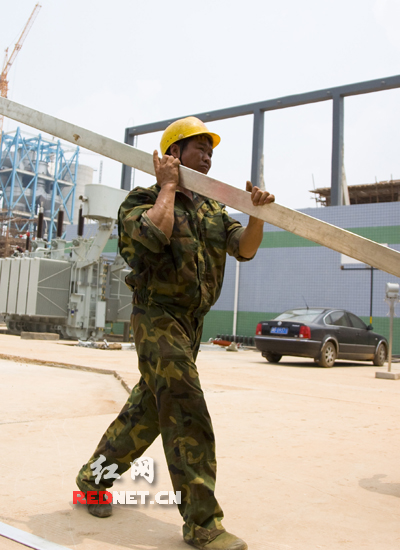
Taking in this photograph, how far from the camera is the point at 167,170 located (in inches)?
89.4

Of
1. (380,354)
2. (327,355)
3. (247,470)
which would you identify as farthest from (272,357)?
(247,470)

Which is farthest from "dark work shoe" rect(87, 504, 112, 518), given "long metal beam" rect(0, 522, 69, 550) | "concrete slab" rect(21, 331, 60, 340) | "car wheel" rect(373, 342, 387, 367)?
"concrete slab" rect(21, 331, 60, 340)

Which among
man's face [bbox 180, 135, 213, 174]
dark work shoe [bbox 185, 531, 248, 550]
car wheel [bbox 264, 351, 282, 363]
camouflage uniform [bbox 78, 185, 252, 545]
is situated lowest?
dark work shoe [bbox 185, 531, 248, 550]

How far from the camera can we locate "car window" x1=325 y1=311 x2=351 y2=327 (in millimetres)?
12625

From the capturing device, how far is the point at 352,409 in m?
5.72

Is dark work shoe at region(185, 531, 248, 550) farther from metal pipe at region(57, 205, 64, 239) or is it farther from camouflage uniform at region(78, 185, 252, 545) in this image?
metal pipe at region(57, 205, 64, 239)

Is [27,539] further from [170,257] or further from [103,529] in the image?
[170,257]

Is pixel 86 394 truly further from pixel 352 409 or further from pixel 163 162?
pixel 163 162

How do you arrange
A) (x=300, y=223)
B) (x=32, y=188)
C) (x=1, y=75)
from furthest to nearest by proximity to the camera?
(x=1, y=75)
(x=32, y=188)
(x=300, y=223)

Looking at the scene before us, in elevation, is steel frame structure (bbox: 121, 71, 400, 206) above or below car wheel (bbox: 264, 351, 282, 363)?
above

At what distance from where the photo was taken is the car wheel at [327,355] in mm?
12062

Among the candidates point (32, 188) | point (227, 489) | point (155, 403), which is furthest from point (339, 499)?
point (32, 188)

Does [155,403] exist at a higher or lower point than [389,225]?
lower

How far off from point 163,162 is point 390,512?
5.94ft
